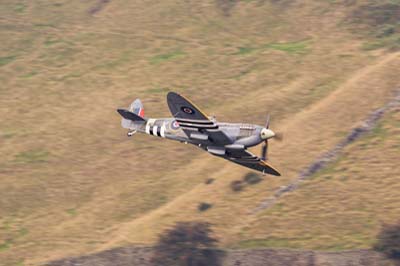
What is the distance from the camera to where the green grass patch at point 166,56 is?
278ft

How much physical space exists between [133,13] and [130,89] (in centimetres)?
2727

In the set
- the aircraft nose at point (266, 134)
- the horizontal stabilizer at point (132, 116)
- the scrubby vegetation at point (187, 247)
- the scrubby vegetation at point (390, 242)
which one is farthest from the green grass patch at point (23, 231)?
the scrubby vegetation at point (390, 242)

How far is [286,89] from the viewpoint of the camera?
7325cm

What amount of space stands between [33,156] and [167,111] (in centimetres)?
1450

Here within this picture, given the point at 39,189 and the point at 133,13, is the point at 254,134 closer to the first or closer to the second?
the point at 39,189

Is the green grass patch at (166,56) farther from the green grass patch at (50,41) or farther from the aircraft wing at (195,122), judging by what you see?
the aircraft wing at (195,122)

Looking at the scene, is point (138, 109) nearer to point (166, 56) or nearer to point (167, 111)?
point (167, 111)

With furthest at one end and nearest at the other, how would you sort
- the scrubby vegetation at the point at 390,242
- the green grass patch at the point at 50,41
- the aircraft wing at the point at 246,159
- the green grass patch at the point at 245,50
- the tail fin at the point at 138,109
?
the green grass patch at the point at 50,41 → the green grass patch at the point at 245,50 → the tail fin at the point at 138,109 → the scrubby vegetation at the point at 390,242 → the aircraft wing at the point at 246,159

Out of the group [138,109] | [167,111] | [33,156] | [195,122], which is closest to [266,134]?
[195,122]

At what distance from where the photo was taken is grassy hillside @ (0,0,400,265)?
178ft

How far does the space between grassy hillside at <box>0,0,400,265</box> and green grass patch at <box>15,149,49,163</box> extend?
184 millimetres

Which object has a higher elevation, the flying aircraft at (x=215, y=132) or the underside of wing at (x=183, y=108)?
the underside of wing at (x=183, y=108)

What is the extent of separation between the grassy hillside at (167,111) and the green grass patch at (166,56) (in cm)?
37

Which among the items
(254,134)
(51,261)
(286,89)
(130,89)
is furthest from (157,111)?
(254,134)
